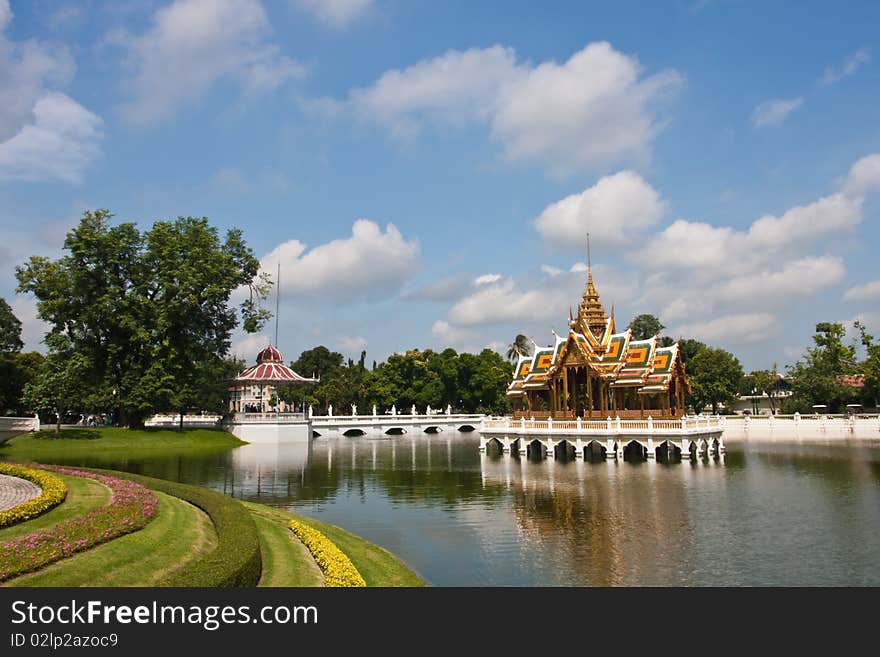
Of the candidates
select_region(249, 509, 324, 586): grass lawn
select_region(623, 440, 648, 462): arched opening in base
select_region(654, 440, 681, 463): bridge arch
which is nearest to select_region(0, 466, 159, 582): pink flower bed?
select_region(249, 509, 324, 586): grass lawn

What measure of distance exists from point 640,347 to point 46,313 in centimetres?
5119

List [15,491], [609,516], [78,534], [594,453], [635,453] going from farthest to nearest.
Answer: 1. [594,453]
2. [635,453]
3. [609,516]
4. [15,491]
5. [78,534]

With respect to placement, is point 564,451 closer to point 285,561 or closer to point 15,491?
point 285,561

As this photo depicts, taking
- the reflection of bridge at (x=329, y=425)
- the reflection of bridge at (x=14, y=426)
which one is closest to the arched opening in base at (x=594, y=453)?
the reflection of bridge at (x=329, y=425)

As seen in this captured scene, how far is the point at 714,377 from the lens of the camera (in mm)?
80375

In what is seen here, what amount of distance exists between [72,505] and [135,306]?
145 ft

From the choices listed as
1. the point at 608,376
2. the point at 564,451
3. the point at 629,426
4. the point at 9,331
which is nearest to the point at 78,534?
the point at 629,426

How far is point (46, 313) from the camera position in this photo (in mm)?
55719

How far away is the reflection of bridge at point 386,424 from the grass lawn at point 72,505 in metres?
57.6

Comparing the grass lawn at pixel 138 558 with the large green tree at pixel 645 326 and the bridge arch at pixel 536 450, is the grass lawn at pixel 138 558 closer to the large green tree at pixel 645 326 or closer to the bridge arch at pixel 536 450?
the bridge arch at pixel 536 450

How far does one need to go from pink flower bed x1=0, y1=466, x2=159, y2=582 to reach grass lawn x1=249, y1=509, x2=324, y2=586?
3.27 m

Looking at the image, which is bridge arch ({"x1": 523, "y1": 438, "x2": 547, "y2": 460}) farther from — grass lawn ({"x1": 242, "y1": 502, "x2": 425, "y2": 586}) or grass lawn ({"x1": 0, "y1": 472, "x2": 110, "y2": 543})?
grass lawn ({"x1": 0, "y1": 472, "x2": 110, "y2": 543})
